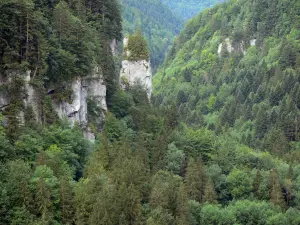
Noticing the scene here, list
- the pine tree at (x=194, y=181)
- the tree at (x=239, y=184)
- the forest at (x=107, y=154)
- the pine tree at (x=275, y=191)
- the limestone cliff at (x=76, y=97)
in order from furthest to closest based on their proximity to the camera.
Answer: the tree at (x=239, y=184) → the pine tree at (x=275, y=191) → the pine tree at (x=194, y=181) → the limestone cliff at (x=76, y=97) → the forest at (x=107, y=154)

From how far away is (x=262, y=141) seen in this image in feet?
344

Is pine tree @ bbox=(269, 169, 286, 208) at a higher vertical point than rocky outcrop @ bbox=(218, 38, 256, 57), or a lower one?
lower

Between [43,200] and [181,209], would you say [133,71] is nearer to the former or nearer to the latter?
[181,209]

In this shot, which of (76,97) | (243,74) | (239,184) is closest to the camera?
A: (76,97)

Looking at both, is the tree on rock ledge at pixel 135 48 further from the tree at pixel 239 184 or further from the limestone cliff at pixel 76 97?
the tree at pixel 239 184

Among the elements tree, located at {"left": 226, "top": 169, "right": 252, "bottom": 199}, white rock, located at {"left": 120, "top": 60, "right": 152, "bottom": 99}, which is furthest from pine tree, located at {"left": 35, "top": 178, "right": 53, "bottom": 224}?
white rock, located at {"left": 120, "top": 60, "right": 152, "bottom": 99}

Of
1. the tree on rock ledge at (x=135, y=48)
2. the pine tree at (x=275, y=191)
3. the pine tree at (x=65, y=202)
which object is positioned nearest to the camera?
the pine tree at (x=65, y=202)

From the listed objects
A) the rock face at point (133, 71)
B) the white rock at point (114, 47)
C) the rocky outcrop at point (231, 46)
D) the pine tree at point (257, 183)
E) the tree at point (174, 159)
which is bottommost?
the pine tree at point (257, 183)

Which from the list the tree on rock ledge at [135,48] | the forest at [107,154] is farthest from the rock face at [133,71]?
the forest at [107,154]

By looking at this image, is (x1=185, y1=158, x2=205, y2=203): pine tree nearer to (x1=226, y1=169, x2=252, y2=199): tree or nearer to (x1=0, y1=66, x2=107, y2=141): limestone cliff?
(x1=226, y1=169, x2=252, y2=199): tree

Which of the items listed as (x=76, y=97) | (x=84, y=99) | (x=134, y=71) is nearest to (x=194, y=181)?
(x=84, y=99)

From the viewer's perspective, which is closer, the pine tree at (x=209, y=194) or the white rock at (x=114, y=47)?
the pine tree at (x=209, y=194)

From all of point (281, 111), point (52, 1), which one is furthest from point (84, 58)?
point (281, 111)

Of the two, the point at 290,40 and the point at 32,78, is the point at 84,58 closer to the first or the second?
the point at 32,78
